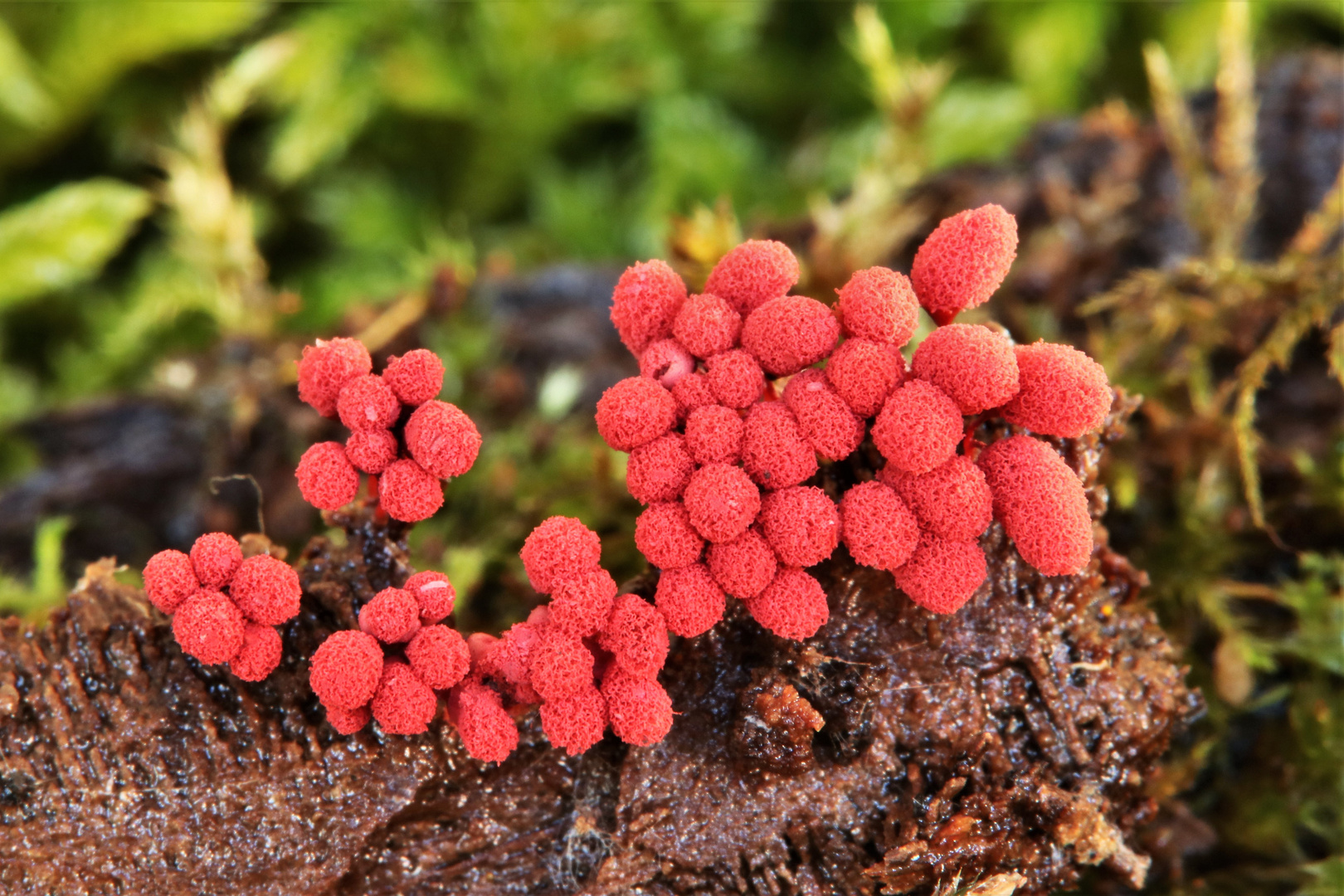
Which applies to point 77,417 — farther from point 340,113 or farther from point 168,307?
point 340,113

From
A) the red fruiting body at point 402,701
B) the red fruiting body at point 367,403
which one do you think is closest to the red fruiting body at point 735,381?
the red fruiting body at point 367,403

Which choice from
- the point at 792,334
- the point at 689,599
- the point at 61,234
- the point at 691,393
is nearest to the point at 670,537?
the point at 689,599

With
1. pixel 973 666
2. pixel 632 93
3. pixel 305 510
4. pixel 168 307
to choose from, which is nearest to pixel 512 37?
pixel 632 93

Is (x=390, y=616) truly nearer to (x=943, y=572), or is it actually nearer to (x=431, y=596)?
(x=431, y=596)

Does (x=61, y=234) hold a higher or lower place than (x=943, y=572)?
lower

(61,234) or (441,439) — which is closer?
(441,439)
